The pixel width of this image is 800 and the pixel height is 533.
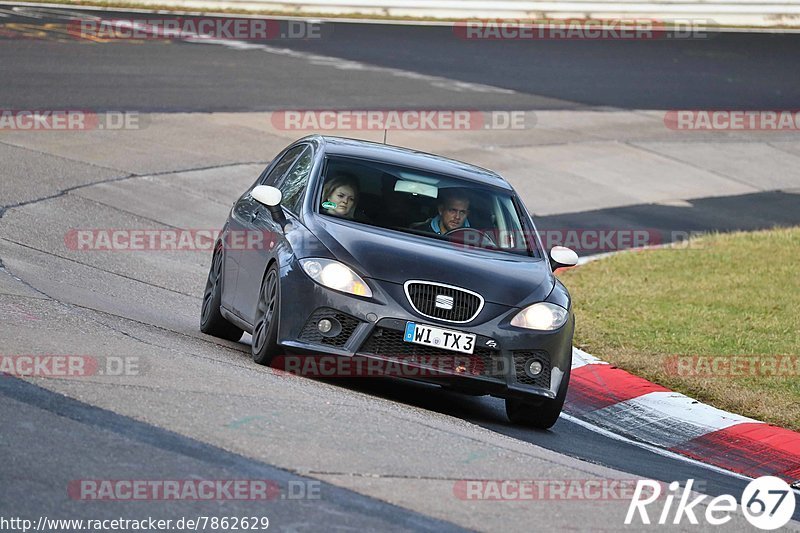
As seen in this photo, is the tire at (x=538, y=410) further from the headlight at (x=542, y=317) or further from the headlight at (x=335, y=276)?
the headlight at (x=335, y=276)

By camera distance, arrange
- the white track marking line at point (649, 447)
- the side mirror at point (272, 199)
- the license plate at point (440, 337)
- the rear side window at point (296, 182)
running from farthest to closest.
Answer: the rear side window at point (296, 182) < the side mirror at point (272, 199) < the white track marking line at point (649, 447) < the license plate at point (440, 337)

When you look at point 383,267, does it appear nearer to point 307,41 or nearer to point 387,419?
point 387,419

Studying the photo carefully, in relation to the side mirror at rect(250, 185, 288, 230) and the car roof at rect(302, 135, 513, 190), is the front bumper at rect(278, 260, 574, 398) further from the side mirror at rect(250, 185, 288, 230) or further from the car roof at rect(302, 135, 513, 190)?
the car roof at rect(302, 135, 513, 190)

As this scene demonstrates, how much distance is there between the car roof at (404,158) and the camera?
387 inches

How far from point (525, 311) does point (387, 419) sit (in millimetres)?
1545

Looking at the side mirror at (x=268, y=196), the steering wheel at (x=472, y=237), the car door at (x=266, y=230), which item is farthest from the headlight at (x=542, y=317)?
the side mirror at (x=268, y=196)

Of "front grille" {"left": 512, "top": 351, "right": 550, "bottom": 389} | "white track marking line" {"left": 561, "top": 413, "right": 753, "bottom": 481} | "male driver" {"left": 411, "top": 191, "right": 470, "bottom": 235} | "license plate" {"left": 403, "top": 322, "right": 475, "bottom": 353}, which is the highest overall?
"male driver" {"left": 411, "top": 191, "right": 470, "bottom": 235}

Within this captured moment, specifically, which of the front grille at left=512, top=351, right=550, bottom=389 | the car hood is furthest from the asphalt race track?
the car hood

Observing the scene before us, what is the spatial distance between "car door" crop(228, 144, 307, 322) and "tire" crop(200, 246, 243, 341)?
0.16 meters

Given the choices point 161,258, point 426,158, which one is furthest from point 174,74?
point 426,158

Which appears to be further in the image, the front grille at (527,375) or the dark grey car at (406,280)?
the front grille at (527,375)

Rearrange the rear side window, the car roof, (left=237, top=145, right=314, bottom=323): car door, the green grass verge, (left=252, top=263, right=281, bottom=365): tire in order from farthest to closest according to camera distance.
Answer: the green grass verge < the car roof < the rear side window < (left=237, top=145, right=314, bottom=323): car door < (left=252, top=263, right=281, bottom=365): tire

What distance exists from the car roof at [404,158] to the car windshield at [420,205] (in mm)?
95

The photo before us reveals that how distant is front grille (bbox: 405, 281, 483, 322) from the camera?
8.38 meters
